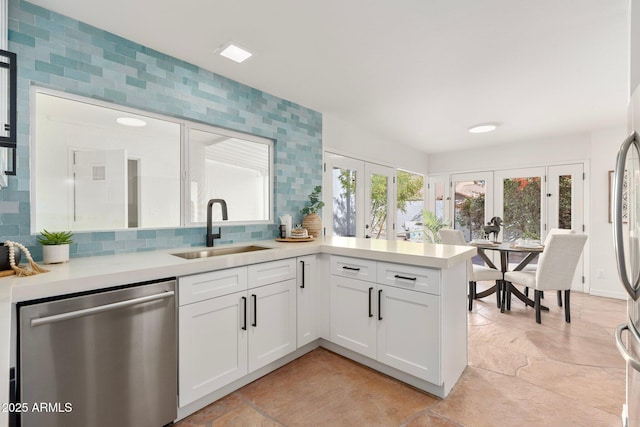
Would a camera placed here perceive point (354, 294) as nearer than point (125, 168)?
No

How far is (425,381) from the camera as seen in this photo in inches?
77.2

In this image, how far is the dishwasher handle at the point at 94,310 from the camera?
1219 millimetres

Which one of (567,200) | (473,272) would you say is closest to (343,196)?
(473,272)

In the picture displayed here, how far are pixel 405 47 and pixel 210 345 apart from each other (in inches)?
93.5

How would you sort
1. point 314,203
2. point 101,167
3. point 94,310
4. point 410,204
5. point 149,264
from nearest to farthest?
1. point 94,310
2. point 149,264
3. point 101,167
4. point 314,203
5. point 410,204

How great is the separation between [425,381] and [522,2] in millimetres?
2340

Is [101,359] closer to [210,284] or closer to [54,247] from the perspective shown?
[210,284]

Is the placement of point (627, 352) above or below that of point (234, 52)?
below

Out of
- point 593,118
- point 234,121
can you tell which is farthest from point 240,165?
point 593,118

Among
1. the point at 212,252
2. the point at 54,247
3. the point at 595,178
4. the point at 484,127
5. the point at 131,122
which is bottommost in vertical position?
the point at 212,252

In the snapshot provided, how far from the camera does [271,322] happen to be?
214cm

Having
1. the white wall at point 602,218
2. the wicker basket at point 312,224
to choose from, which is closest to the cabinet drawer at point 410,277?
the wicker basket at point 312,224

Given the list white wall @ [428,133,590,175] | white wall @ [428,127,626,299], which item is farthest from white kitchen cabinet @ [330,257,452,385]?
white wall @ [428,133,590,175]

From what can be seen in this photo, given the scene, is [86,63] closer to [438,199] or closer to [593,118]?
[593,118]
